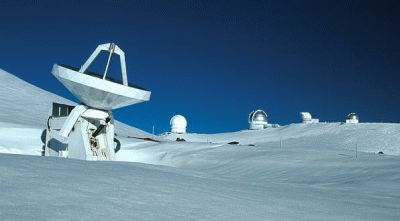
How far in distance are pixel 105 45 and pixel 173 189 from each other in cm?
1832

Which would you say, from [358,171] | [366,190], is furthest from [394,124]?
[366,190]

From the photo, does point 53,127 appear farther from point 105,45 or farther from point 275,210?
point 275,210

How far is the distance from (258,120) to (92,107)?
6776 centimetres

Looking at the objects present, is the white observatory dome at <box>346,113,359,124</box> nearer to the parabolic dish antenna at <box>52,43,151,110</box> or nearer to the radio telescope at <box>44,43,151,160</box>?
the radio telescope at <box>44,43,151,160</box>

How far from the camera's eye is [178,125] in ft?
283

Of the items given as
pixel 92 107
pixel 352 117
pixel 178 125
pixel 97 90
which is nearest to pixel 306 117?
pixel 352 117

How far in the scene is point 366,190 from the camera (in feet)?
38.2

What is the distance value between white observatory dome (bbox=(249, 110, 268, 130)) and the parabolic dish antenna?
218 ft

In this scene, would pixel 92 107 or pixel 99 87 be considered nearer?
pixel 99 87

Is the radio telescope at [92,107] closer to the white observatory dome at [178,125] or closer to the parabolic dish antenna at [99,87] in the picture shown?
the parabolic dish antenna at [99,87]

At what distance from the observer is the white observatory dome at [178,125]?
282 ft

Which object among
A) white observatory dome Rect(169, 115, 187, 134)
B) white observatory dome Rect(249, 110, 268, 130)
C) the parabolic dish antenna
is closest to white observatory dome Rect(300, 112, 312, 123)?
white observatory dome Rect(249, 110, 268, 130)

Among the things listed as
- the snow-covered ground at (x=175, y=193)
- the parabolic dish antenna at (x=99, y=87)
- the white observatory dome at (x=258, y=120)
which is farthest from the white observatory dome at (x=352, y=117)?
the parabolic dish antenna at (x=99, y=87)

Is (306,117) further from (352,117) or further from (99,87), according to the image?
(99,87)
